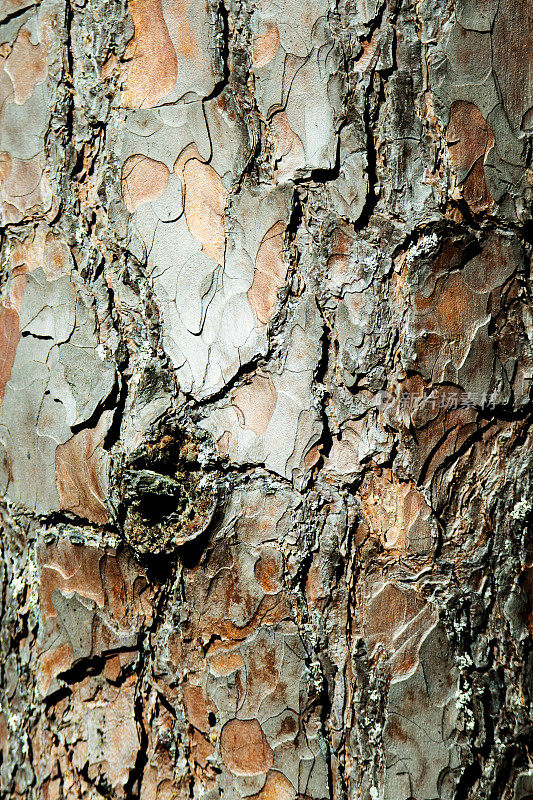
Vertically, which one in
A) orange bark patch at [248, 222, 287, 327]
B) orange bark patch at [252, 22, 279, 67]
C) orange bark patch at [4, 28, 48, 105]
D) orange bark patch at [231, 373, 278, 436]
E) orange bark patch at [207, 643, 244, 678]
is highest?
orange bark patch at [4, 28, 48, 105]

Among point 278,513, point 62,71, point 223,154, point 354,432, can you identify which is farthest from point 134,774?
point 62,71

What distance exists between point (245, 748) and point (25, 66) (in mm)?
807

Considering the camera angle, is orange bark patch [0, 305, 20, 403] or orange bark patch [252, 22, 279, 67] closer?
orange bark patch [252, 22, 279, 67]

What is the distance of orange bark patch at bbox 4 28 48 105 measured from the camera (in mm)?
731

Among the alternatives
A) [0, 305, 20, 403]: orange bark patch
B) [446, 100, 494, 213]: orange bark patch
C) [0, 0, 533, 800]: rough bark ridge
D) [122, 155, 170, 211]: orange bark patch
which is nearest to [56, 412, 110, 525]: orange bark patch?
[0, 0, 533, 800]: rough bark ridge

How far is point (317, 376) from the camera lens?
0.64 meters

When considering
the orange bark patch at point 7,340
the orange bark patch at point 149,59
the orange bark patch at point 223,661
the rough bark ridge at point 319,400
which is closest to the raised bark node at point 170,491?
the rough bark ridge at point 319,400

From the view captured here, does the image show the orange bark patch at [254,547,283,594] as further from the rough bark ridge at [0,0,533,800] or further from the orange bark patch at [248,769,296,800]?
the orange bark patch at [248,769,296,800]

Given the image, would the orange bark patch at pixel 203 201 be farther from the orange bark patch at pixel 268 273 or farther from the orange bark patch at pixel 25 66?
the orange bark patch at pixel 25 66

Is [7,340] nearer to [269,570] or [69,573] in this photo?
[69,573]

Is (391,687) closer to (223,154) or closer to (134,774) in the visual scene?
(134,774)

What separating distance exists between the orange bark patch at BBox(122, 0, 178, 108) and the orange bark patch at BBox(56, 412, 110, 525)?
0.35 metres

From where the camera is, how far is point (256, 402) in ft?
2.13

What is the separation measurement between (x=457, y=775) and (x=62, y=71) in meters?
0.86
